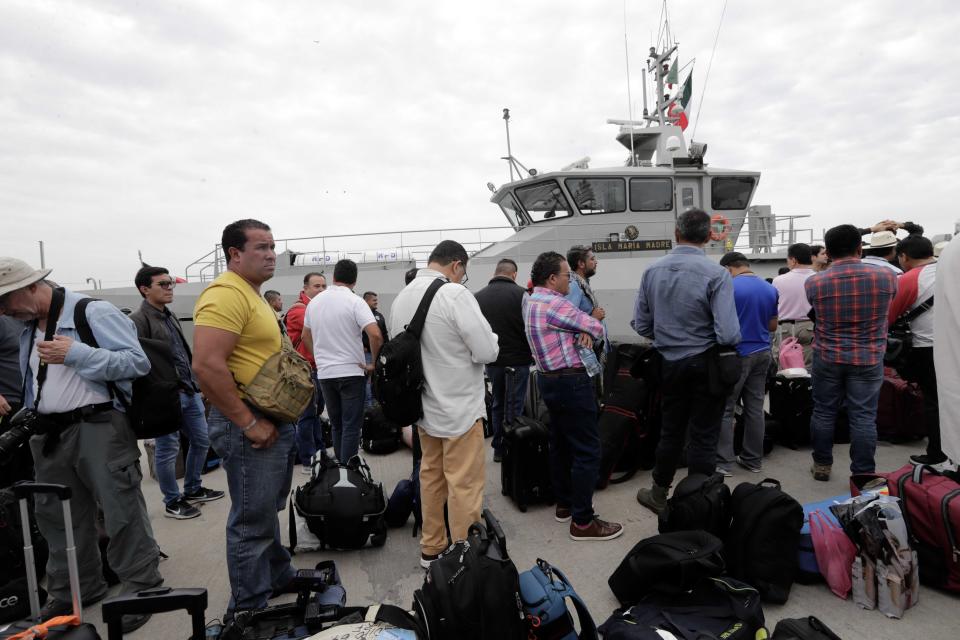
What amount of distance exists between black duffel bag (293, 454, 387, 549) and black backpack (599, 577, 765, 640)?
1.57 m

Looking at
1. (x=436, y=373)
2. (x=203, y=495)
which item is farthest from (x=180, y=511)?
(x=436, y=373)

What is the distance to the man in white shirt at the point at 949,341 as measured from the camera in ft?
5.77

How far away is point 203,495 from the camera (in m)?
4.15

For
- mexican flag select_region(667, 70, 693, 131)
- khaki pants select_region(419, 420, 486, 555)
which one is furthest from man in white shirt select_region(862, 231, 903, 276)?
mexican flag select_region(667, 70, 693, 131)

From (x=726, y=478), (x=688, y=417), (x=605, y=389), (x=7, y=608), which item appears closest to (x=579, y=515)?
(x=688, y=417)

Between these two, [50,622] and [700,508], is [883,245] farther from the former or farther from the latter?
[50,622]

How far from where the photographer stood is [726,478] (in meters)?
4.02

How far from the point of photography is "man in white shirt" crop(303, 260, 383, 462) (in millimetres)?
3881

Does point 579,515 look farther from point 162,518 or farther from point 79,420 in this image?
point 162,518

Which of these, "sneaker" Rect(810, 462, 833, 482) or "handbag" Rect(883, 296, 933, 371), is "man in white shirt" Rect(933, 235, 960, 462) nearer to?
"handbag" Rect(883, 296, 933, 371)

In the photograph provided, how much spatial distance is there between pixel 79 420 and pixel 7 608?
3.45ft

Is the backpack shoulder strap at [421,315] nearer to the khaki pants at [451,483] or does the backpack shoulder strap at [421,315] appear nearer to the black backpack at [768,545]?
the khaki pants at [451,483]

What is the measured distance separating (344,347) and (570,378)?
1842mm

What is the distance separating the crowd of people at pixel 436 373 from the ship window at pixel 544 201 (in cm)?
508
